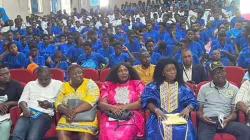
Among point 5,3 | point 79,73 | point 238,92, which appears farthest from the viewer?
point 5,3

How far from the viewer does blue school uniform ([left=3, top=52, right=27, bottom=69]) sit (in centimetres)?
577

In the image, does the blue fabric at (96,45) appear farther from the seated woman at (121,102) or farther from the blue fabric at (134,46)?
the seated woman at (121,102)

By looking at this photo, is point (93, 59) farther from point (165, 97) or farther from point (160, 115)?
point (160, 115)

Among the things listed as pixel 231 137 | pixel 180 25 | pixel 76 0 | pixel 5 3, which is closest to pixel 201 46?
pixel 180 25

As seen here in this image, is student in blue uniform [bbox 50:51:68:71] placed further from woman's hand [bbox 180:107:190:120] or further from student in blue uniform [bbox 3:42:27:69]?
woman's hand [bbox 180:107:190:120]

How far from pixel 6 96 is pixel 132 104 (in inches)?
57.0

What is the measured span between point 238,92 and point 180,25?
5961 millimetres

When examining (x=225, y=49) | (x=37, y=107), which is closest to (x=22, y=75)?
(x=37, y=107)

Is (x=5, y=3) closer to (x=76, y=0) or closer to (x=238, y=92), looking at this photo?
(x=76, y=0)

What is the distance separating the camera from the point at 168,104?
129 inches

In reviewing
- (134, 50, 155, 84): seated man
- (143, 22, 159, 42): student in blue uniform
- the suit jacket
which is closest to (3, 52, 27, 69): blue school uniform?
(134, 50, 155, 84): seated man

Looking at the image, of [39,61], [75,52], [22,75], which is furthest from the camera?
[75,52]

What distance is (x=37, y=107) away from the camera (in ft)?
11.8

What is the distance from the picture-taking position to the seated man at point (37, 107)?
11.0 feet
